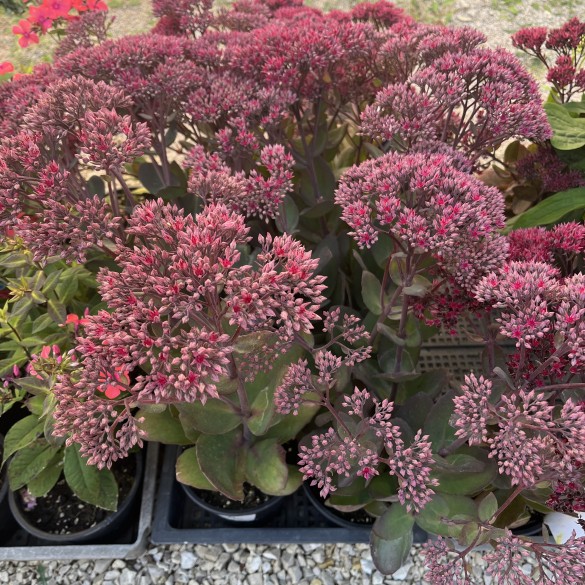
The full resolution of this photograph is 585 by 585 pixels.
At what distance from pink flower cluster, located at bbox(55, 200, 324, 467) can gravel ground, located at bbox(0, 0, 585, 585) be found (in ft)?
2.08

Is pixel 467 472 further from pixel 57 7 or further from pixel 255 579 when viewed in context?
pixel 57 7

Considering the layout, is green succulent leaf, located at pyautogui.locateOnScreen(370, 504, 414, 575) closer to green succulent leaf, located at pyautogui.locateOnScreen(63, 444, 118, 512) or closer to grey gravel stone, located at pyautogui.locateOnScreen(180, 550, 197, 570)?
grey gravel stone, located at pyautogui.locateOnScreen(180, 550, 197, 570)

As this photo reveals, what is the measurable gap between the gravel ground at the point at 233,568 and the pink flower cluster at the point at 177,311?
634 millimetres

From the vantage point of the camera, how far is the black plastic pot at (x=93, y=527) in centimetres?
127

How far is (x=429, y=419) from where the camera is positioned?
1.10m

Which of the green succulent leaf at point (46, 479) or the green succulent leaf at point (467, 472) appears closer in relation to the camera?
the green succulent leaf at point (467, 472)

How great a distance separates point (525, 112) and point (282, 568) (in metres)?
1.21

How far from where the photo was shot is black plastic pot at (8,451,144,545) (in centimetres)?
127

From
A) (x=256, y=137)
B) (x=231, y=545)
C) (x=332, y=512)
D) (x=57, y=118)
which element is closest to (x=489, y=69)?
(x=256, y=137)

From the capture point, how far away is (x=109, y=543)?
1339 mm

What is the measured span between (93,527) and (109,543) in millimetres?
94

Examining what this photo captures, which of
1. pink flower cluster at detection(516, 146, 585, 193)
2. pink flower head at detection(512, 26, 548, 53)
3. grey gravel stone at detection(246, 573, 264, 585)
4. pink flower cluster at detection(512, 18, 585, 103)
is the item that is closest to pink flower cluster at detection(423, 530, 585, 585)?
grey gravel stone at detection(246, 573, 264, 585)

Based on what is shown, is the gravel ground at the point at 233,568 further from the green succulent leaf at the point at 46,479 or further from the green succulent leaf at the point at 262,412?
the green succulent leaf at the point at 262,412

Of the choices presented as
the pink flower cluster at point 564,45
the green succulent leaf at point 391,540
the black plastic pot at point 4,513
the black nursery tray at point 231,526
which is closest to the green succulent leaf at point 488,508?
the green succulent leaf at point 391,540
